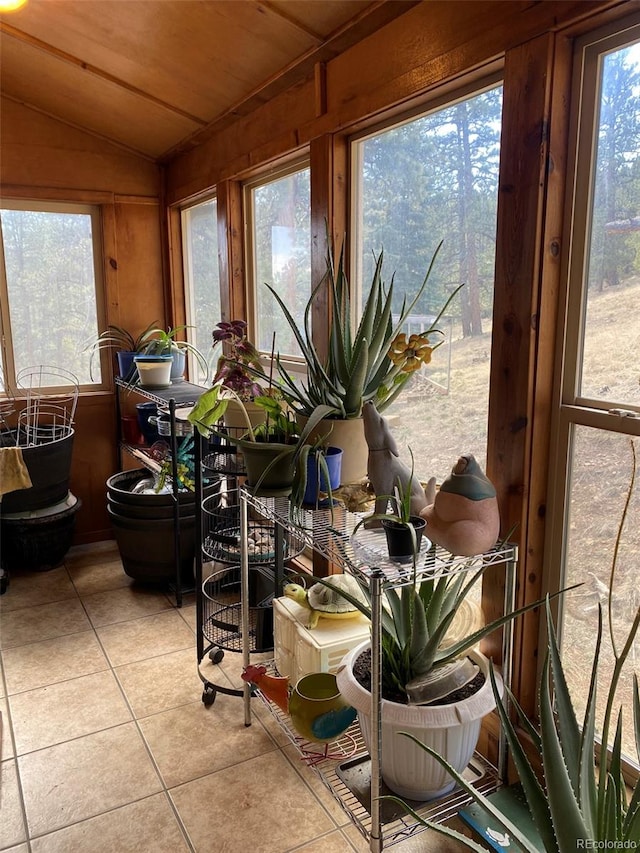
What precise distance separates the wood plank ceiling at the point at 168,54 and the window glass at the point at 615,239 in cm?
69

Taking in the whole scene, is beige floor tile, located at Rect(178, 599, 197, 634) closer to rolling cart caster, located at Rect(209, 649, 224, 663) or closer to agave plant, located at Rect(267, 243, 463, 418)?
rolling cart caster, located at Rect(209, 649, 224, 663)

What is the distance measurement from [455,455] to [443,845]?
1012mm

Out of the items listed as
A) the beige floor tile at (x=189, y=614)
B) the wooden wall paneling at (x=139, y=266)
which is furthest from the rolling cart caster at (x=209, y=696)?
the wooden wall paneling at (x=139, y=266)

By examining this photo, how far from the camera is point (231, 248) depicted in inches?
119

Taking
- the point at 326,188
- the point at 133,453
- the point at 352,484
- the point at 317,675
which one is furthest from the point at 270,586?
the point at 326,188

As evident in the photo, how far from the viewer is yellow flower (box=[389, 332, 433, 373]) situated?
1.64 m

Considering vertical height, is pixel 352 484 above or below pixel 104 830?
above

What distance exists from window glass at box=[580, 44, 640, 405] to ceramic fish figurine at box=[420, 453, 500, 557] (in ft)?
1.14

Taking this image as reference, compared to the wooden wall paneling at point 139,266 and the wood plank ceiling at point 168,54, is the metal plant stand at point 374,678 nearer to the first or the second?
the wood plank ceiling at point 168,54

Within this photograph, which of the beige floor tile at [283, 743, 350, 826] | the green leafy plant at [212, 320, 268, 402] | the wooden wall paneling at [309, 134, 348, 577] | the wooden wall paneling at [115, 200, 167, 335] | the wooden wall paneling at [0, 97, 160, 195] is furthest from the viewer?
the wooden wall paneling at [115, 200, 167, 335]

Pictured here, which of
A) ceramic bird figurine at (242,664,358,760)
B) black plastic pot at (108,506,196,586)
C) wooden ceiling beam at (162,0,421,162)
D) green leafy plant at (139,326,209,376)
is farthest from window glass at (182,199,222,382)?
ceramic bird figurine at (242,664,358,760)

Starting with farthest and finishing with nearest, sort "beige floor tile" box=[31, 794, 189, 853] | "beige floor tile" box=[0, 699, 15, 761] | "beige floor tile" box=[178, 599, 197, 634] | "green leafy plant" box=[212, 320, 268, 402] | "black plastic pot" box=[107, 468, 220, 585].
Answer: "black plastic pot" box=[107, 468, 220, 585] → "beige floor tile" box=[178, 599, 197, 634] → "beige floor tile" box=[0, 699, 15, 761] → "green leafy plant" box=[212, 320, 268, 402] → "beige floor tile" box=[31, 794, 189, 853]

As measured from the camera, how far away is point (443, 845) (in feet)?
5.57

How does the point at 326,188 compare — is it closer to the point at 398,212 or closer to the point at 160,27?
the point at 398,212
